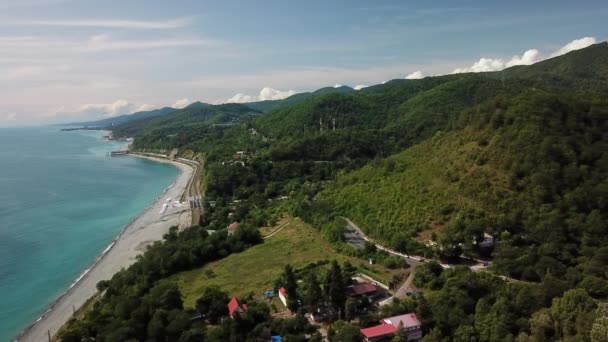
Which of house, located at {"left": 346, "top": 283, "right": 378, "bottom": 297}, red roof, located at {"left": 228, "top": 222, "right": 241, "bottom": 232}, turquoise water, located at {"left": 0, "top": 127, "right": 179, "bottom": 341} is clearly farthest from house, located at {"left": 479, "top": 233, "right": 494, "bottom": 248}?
turquoise water, located at {"left": 0, "top": 127, "right": 179, "bottom": 341}

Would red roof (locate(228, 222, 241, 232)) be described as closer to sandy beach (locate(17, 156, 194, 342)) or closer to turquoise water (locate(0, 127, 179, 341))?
sandy beach (locate(17, 156, 194, 342))

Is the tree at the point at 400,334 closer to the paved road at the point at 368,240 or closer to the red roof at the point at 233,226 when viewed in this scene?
the paved road at the point at 368,240

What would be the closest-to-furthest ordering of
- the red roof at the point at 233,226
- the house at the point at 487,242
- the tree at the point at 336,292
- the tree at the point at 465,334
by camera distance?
the tree at the point at 465,334 → the tree at the point at 336,292 → the house at the point at 487,242 → the red roof at the point at 233,226

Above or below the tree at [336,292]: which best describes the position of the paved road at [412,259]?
below

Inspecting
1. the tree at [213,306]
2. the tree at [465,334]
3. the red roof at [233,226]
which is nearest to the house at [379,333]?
the tree at [465,334]

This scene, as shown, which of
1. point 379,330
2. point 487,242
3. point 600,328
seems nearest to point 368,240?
point 487,242

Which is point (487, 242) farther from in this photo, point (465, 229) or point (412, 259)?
point (412, 259)
